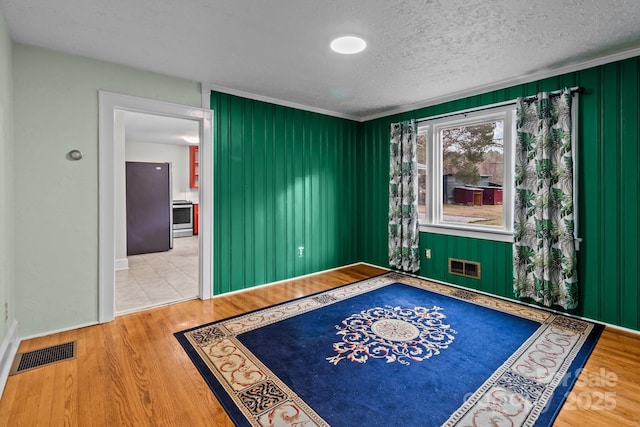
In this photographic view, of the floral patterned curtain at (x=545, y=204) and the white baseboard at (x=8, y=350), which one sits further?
the floral patterned curtain at (x=545, y=204)

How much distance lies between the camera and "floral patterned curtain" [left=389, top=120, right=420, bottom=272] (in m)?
4.50

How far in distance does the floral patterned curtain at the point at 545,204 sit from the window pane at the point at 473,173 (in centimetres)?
38

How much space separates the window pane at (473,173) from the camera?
152 inches

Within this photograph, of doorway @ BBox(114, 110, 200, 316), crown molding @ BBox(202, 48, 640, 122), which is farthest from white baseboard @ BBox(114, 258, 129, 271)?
crown molding @ BBox(202, 48, 640, 122)

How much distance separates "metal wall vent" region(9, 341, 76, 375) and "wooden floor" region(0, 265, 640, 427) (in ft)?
0.23

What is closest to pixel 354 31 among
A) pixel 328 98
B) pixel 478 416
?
pixel 328 98

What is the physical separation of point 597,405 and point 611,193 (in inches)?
77.6

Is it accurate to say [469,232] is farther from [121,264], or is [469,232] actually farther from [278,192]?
[121,264]

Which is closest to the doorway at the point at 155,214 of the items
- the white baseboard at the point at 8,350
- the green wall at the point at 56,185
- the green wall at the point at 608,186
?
the green wall at the point at 56,185

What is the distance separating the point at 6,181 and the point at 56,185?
467 millimetres

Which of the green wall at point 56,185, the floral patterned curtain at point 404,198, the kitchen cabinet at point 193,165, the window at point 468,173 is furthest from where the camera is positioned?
the kitchen cabinet at point 193,165

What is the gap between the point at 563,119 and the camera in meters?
3.11

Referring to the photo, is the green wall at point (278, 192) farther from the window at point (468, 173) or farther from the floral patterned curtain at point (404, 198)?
the window at point (468, 173)

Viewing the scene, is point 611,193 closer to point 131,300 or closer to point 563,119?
point 563,119
